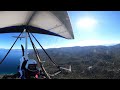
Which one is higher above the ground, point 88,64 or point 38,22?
point 38,22

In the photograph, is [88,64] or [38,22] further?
[88,64]

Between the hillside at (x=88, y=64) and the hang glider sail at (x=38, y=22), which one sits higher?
the hang glider sail at (x=38, y=22)

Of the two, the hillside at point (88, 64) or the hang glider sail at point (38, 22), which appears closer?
the hang glider sail at point (38, 22)

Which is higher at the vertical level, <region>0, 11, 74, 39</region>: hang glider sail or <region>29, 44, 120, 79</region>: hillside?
<region>0, 11, 74, 39</region>: hang glider sail

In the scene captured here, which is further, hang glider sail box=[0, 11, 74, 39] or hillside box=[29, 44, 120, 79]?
hillside box=[29, 44, 120, 79]
